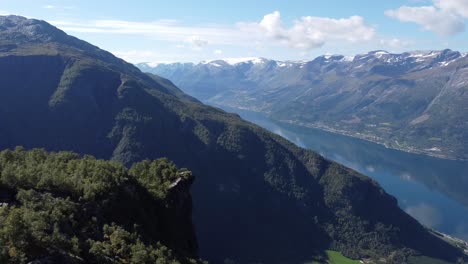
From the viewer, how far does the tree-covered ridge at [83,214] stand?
26734mm

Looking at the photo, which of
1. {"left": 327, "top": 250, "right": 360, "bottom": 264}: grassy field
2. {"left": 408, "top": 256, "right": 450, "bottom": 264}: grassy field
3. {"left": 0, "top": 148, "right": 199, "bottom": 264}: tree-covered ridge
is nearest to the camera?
{"left": 0, "top": 148, "right": 199, "bottom": 264}: tree-covered ridge

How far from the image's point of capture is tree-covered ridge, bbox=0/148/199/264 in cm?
2673

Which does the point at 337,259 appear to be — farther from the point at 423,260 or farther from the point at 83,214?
the point at 83,214

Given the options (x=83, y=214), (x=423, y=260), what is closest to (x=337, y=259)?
(x=423, y=260)

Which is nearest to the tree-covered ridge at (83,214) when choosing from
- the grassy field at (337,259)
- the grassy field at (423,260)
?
the grassy field at (337,259)

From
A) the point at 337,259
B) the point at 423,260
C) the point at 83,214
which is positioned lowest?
the point at 337,259

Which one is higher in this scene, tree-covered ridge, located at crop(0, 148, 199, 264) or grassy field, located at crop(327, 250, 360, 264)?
tree-covered ridge, located at crop(0, 148, 199, 264)

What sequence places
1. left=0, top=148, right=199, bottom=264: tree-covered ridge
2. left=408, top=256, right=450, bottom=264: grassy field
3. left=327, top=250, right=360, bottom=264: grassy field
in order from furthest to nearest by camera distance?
left=408, top=256, right=450, bottom=264: grassy field < left=327, top=250, right=360, bottom=264: grassy field < left=0, top=148, right=199, bottom=264: tree-covered ridge

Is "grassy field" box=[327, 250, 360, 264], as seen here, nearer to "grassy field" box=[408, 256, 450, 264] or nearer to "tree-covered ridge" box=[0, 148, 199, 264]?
"grassy field" box=[408, 256, 450, 264]

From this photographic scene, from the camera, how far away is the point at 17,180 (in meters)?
37.8

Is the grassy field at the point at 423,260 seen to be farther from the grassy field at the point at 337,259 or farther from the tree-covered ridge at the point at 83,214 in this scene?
the tree-covered ridge at the point at 83,214

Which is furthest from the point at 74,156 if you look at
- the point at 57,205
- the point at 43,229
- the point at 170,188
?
the point at 43,229

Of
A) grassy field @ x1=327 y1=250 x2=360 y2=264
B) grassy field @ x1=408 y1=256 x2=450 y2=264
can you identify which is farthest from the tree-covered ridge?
grassy field @ x1=408 y1=256 x2=450 y2=264

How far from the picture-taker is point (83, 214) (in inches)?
1446
